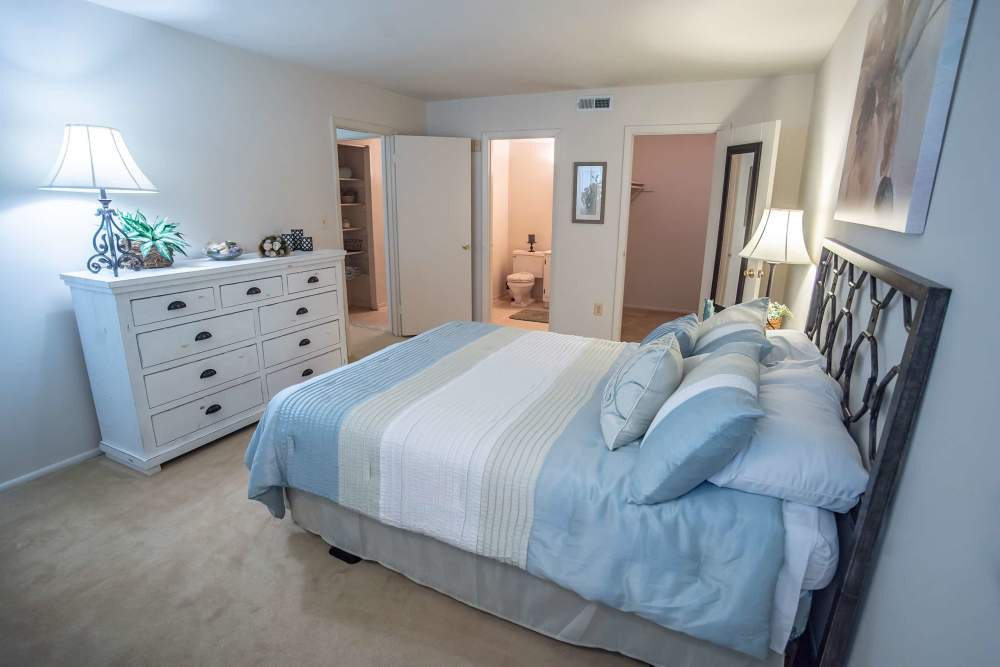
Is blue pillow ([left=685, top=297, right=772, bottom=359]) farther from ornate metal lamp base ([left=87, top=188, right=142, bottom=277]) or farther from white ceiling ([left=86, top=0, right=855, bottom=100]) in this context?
ornate metal lamp base ([left=87, top=188, right=142, bottom=277])

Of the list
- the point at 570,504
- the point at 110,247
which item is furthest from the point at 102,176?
the point at 570,504

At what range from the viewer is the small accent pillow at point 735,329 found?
1.82m

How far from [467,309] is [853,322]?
3.87 metres

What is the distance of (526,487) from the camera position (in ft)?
4.91

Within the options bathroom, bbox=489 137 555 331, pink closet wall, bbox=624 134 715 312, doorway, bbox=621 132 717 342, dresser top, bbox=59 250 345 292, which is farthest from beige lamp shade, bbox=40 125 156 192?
pink closet wall, bbox=624 134 715 312

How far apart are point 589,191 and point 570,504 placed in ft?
11.9

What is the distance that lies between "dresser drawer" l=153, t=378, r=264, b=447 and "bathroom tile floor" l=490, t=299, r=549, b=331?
267 centimetres

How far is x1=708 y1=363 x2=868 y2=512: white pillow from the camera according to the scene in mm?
1219

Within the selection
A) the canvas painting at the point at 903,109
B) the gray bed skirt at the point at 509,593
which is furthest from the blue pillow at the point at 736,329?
the gray bed skirt at the point at 509,593

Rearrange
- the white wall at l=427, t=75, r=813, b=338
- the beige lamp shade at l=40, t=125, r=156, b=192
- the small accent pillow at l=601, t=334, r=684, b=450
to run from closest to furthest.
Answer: the small accent pillow at l=601, t=334, r=684, b=450
the beige lamp shade at l=40, t=125, r=156, b=192
the white wall at l=427, t=75, r=813, b=338

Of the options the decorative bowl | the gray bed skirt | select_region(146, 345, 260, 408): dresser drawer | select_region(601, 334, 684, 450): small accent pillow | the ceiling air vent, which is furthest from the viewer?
the ceiling air vent

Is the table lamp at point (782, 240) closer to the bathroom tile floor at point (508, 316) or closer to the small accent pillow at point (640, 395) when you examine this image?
the small accent pillow at point (640, 395)

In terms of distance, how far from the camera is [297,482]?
1914 millimetres

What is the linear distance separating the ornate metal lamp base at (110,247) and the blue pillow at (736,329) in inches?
111
